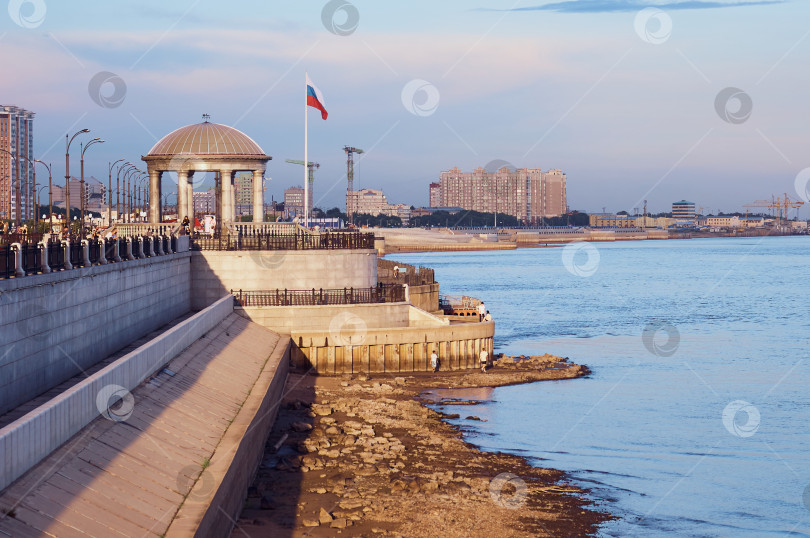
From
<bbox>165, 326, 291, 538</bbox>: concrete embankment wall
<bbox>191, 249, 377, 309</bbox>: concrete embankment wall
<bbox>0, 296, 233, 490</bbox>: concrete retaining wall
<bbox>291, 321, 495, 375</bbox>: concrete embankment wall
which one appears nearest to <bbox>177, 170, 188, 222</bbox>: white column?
<bbox>191, 249, 377, 309</bbox>: concrete embankment wall

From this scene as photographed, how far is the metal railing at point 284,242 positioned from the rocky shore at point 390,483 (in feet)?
34.7

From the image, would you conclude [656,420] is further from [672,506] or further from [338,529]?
[338,529]

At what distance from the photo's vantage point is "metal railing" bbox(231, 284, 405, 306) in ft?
132

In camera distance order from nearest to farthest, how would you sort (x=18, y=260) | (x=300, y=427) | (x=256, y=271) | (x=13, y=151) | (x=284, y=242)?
(x=18, y=260), (x=300, y=427), (x=256, y=271), (x=284, y=242), (x=13, y=151)

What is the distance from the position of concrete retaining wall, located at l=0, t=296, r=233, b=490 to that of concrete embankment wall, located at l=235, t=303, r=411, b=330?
50.6 ft

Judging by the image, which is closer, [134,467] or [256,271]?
[134,467]

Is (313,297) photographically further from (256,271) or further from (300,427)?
(300,427)

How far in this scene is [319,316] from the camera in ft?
128

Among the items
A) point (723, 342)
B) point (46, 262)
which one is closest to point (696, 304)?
point (723, 342)

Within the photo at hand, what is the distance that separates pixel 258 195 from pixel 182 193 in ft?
12.4

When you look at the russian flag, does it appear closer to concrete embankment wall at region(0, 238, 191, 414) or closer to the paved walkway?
concrete embankment wall at region(0, 238, 191, 414)

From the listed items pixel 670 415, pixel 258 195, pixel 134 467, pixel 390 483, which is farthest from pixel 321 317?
pixel 134 467

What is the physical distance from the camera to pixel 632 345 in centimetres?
5750

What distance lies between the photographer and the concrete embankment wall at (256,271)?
40719mm
